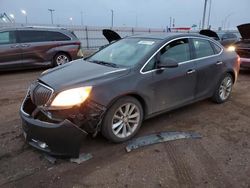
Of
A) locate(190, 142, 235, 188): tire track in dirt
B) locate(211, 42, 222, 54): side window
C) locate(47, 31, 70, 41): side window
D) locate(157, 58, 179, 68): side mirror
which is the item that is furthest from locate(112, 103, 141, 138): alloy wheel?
locate(47, 31, 70, 41): side window

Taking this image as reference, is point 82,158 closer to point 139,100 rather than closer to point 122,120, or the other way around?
point 122,120

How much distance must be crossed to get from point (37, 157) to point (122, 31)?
66.8ft

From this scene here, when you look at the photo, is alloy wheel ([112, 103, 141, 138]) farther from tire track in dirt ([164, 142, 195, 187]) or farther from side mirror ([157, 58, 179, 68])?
side mirror ([157, 58, 179, 68])

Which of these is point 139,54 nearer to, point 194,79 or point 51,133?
point 194,79

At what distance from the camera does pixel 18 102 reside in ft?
18.3

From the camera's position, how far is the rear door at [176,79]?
13.2 ft

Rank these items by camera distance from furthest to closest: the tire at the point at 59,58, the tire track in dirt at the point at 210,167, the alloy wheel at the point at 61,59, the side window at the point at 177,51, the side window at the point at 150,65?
the alloy wheel at the point at 61,59, the tire at the point at 59,58, the side window at the point at 177,51, the side window at the point at 150,65, the tire track in dirt at the point at 210,167

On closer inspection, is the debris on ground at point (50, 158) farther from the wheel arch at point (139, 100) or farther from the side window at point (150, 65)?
the side window at point (150, 65)

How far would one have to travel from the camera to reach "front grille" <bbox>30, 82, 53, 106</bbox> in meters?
3.26

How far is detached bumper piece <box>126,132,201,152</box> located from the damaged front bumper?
2.19 ft

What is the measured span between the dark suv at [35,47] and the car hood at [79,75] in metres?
5.78

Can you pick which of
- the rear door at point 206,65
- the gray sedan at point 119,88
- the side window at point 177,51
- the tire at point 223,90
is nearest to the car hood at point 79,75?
the gray sedan at point 119,88

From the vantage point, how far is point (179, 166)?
3143 mm

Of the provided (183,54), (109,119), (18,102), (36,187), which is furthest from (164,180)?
(18,102)
